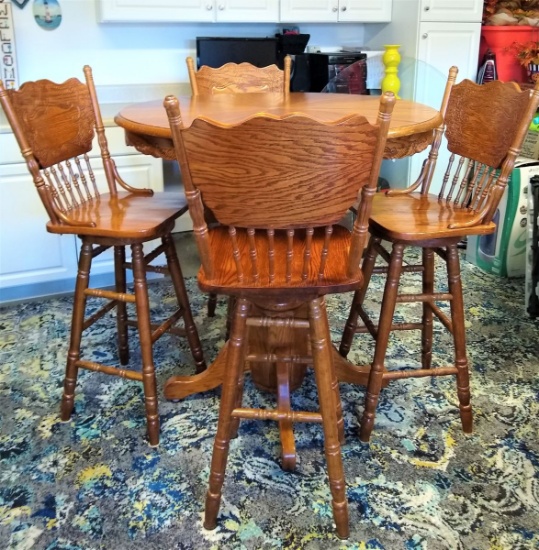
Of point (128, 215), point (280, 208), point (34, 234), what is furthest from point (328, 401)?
point (34, 234)

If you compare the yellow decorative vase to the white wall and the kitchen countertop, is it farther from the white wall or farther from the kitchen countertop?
the kitchen countertop

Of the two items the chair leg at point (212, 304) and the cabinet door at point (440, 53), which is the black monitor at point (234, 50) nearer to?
the cabinet door at point (440, 53)

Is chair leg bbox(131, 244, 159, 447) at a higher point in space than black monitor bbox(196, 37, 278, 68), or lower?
lower

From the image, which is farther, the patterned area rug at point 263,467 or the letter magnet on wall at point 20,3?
the letter magnet on wall at point 20,3

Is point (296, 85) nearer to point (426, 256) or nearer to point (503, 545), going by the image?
point (426, 256)

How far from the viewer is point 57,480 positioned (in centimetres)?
156

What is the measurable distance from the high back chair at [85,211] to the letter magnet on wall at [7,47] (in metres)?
1.26

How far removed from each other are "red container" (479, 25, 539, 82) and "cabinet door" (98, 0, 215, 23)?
1.60m

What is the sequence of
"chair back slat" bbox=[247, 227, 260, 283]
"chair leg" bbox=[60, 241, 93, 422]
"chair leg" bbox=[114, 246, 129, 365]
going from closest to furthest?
"chair back slat" bbox=[247, 227, 260, 283] → "chair leg" bbox=[60, 241, 93, 422] → "chair leg" bbox=[114, 246, 129, 365]

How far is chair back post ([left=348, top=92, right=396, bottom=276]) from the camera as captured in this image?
1070mm

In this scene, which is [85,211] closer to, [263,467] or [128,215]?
[128,215]

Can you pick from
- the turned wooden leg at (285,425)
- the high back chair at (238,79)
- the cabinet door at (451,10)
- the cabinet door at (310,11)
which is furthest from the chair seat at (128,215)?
the cabinet door at (451,10)

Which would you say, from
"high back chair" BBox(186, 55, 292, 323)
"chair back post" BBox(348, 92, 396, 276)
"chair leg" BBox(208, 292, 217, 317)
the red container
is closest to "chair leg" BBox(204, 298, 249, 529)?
"chair back post" BBox(348, 92, 396, 276)

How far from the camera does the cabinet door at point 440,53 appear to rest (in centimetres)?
314
